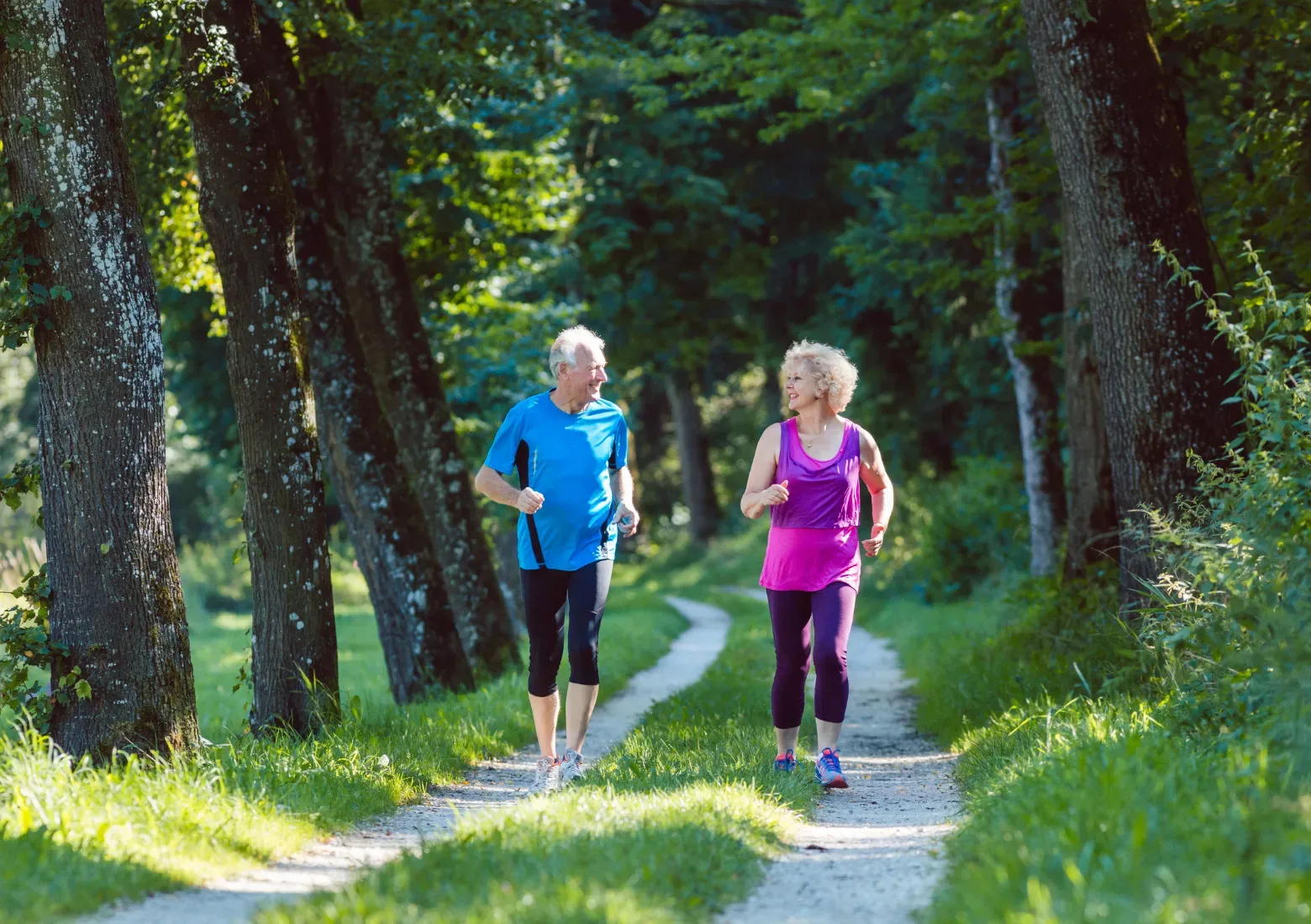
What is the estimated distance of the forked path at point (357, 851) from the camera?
4.38 metres

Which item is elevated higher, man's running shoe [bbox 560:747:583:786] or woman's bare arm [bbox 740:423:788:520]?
woman's bare arm [bbox 740:423:788:520]

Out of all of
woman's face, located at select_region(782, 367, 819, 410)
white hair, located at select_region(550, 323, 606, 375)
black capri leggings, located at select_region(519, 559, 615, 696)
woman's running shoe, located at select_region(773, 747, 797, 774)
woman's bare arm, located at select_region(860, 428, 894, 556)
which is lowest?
woman's running shoe, located at select_region(773, 747, 797, 774)

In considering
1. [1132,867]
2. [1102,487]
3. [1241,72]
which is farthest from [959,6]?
[1132,867]

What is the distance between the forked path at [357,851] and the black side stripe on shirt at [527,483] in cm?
132

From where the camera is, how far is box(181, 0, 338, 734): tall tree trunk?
300 inches

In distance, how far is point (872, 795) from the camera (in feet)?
22.6

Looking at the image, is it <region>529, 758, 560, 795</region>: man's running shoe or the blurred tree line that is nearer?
<region>529, 758, 560, 795</region>: man's running shoe

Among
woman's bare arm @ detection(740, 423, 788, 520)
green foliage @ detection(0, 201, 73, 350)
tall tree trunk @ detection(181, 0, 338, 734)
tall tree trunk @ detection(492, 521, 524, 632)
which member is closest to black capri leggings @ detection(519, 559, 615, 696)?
woman's bare arm @ detection(740, 423, 788, 520)

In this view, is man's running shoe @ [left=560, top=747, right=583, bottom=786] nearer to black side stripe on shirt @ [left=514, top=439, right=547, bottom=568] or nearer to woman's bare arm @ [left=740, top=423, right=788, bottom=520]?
black side stripe on shirt @ [left=514, top=439, right=547, bottom=568]

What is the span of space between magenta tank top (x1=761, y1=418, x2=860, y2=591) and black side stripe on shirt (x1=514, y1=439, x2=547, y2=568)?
3.95 ft

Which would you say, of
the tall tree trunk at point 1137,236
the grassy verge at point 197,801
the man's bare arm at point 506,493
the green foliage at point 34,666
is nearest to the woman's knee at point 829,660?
the man's bare arm at point 506,493

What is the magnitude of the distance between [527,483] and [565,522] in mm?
309

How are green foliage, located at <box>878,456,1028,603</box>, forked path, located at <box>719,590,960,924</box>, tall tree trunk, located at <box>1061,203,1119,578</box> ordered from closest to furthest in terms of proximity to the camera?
forked path, located at <box>719,590,960,924</box> < tall tree trunk, located at <box>1061,203,1119,578</box> < green foliage, located at <box>878,456,1028,603</box>

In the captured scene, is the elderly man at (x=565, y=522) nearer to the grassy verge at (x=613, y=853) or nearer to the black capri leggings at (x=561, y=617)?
the black capri leggings at (x=561, y=617)
